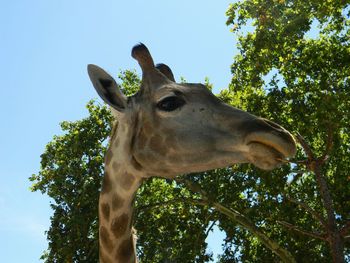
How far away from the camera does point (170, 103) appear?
13.6ft

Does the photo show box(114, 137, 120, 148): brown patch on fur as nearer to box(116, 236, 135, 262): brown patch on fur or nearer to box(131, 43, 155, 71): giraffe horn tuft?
box(131, 43, 155, 71): giraffe horn tuft

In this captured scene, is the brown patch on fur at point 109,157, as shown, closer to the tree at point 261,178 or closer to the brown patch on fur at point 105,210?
the brown patch on fur at point 105,210

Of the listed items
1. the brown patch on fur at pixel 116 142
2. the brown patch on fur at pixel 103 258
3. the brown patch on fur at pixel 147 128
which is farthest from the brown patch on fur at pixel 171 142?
the brown patch on fur at pixel 103 258

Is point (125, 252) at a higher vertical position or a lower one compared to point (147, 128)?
lower

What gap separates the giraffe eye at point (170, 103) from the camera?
13.4ft

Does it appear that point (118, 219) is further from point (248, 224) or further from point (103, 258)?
point (248, 224)

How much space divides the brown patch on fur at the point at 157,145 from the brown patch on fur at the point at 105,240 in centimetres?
87

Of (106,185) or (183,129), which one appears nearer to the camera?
(183,129)

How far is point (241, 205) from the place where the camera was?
55.1 feet

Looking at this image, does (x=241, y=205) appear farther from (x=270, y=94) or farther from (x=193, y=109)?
(x=193, y=109)

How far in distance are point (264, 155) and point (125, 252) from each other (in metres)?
1.60

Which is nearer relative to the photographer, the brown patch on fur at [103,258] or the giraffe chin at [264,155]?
the giraffe chin at [264,155]

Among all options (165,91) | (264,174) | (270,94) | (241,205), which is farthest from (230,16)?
(165,91)

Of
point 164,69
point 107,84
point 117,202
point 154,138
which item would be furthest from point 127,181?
point 164,69
